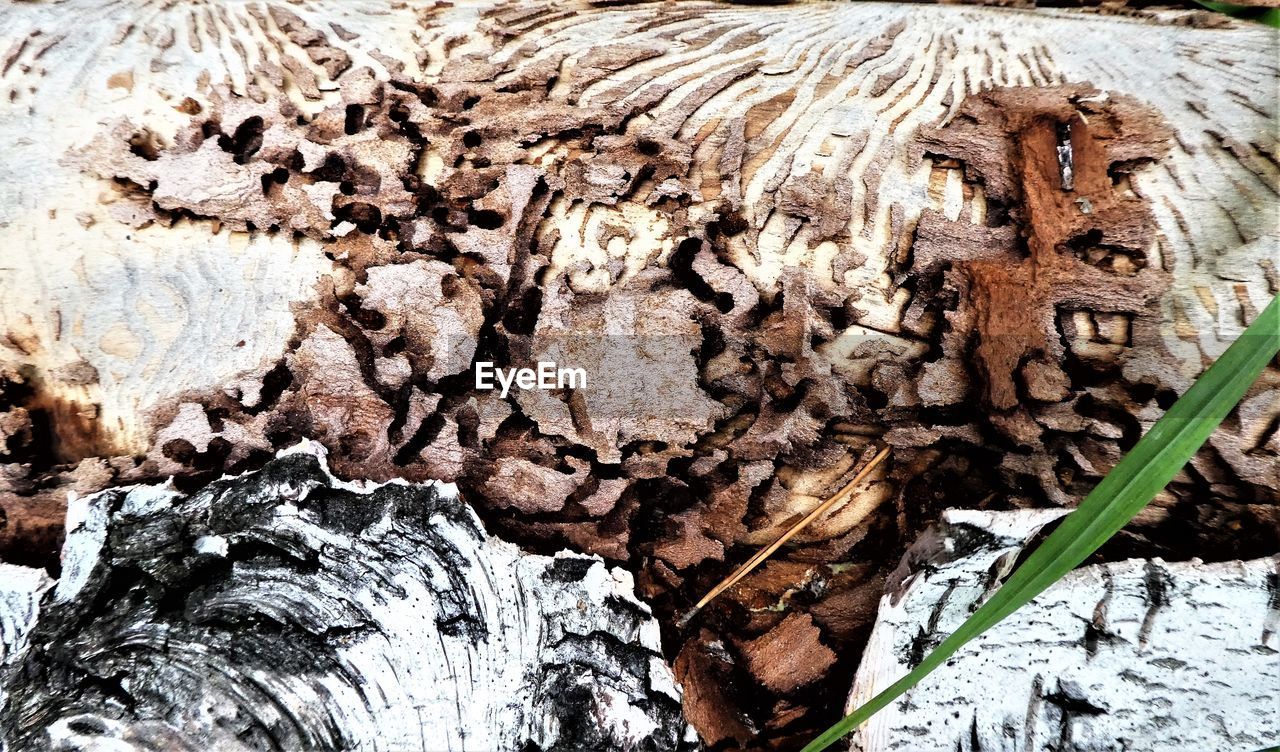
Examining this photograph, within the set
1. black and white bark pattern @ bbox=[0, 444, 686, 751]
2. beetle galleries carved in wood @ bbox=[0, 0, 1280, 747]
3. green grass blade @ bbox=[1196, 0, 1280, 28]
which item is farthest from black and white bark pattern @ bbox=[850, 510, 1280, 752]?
green grass blade @ bbox=[1196, 0, 1280, 28]

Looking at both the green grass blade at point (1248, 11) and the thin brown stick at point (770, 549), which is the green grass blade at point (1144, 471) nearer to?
the thin brown stick at point (770, 549)

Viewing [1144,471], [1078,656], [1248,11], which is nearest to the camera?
[1144,471]

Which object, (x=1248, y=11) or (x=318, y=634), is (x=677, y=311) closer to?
(x=318, y=634)

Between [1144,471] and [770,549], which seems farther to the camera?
[770,549]

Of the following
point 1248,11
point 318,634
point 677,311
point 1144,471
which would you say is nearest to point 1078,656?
point 1144,471

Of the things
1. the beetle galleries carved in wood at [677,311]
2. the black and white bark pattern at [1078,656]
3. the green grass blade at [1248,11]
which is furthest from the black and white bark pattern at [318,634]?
Answer: the green grass blade at [1248,11]

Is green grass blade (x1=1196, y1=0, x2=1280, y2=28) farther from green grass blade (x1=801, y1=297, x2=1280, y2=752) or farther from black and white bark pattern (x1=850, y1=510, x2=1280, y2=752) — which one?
black and white bark pattern (x1=850, y1=510, x2=1280, y2=752)

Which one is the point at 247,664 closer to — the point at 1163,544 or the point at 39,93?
the point at 39,93
